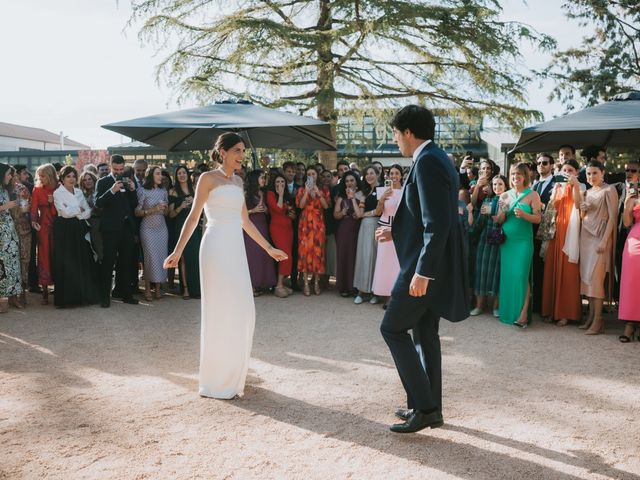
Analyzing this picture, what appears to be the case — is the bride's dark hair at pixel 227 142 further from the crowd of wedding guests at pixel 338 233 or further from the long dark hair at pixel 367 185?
the long dark hair at pixel 367 185

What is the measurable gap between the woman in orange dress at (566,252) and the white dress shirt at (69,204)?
6141 mm

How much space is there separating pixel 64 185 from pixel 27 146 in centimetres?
8235

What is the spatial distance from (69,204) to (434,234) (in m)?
6.14

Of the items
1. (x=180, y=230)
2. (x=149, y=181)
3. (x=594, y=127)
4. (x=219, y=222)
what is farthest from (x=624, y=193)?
(x=149, y=181)

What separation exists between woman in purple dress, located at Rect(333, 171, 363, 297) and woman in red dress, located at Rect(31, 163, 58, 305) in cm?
403

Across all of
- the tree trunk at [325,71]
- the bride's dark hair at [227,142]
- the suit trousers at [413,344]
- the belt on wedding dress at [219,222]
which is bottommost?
the suit trousers at [413,344]

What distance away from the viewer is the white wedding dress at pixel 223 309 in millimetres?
4531

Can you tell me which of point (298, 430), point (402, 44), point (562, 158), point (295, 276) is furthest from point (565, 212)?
point (402, 44)

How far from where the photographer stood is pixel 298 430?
3.88 metres

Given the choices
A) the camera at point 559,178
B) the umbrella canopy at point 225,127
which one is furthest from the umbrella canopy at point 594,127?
the umbrella canopy at point 225,127

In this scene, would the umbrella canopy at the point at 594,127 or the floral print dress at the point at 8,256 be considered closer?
the umbrella canopy at the point at 594,127

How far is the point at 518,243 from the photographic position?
7.10 meters

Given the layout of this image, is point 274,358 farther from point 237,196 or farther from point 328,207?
point 328,207

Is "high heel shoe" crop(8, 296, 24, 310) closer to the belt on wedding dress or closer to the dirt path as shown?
the dirt path
